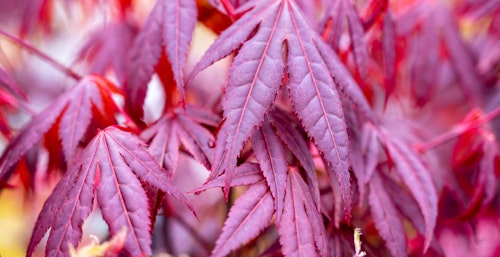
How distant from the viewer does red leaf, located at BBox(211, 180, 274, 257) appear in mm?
790

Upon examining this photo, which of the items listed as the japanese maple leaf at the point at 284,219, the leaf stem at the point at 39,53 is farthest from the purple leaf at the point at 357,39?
the leaf stem at the point at 39,53

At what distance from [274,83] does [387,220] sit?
0.34m

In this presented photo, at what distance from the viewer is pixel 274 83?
805mm

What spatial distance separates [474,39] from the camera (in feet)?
5.80

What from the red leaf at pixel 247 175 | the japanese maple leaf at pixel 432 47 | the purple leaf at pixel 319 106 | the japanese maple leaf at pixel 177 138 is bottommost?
the red leaf at pixel 247 175

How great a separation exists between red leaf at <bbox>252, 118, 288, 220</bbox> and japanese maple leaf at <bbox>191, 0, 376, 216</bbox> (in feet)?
0.18

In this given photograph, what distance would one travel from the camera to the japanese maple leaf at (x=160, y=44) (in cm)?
87

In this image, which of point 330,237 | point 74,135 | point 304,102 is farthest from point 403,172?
point 74,135

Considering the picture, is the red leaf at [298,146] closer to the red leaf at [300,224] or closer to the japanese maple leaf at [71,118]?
the red leaf at [300,224]

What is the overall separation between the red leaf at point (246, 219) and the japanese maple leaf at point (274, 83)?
0.21 ft

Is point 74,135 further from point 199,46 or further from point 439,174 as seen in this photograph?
point 199,46

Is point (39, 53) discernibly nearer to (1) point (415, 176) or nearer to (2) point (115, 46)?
(2) point (115, 46)

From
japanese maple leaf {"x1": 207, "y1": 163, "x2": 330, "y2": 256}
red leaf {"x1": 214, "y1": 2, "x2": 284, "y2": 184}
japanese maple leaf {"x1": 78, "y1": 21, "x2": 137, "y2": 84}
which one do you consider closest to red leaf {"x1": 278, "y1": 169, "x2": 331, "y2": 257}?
japanese maple leaf {"x1": 207, "y1": 163, "x2": 330, "y2": 256}

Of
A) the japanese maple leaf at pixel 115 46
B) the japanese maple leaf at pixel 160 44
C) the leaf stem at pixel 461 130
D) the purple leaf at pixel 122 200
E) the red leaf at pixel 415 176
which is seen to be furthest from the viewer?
the japanese maple leaf at pixel 115 46
